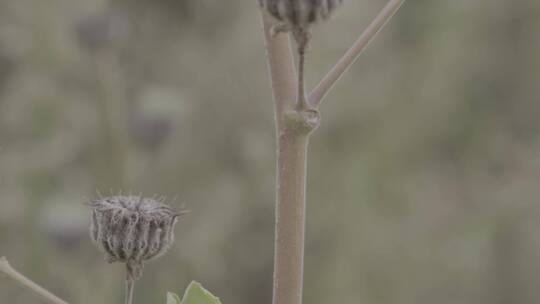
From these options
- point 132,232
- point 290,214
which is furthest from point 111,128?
point 290,214

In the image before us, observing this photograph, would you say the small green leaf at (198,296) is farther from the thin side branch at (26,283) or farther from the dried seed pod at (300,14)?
the dried seed pod at (300,14)

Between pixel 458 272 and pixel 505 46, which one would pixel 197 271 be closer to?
pixel 458 272

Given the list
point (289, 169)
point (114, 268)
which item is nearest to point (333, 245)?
point (114, 268)

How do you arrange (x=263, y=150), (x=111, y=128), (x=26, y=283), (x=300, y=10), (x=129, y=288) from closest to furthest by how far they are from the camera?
(x=300, y=10) → (x=26, y=283) → (x=129, y=288) → (x=111, y=128) → (x=263, y=150)

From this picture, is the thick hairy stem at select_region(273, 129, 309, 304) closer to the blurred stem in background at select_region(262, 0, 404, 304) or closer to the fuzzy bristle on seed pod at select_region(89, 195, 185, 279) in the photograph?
the blurred stem in background at select_region(262, 0, 404, 304)

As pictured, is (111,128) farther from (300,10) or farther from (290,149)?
(300,10)

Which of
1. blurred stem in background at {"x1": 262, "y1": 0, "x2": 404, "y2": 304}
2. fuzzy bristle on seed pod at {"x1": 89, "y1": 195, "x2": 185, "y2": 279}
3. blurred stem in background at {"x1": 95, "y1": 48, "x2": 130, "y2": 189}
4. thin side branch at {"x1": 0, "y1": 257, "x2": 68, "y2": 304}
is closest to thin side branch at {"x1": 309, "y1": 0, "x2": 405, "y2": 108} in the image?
blurred stem in background at {"x1": 262, "y1": 0, "x2": 404, "y2": 304}

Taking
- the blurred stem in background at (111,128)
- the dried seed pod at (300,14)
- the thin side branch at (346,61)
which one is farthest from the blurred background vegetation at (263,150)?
the dried seed pod at (300,14)
